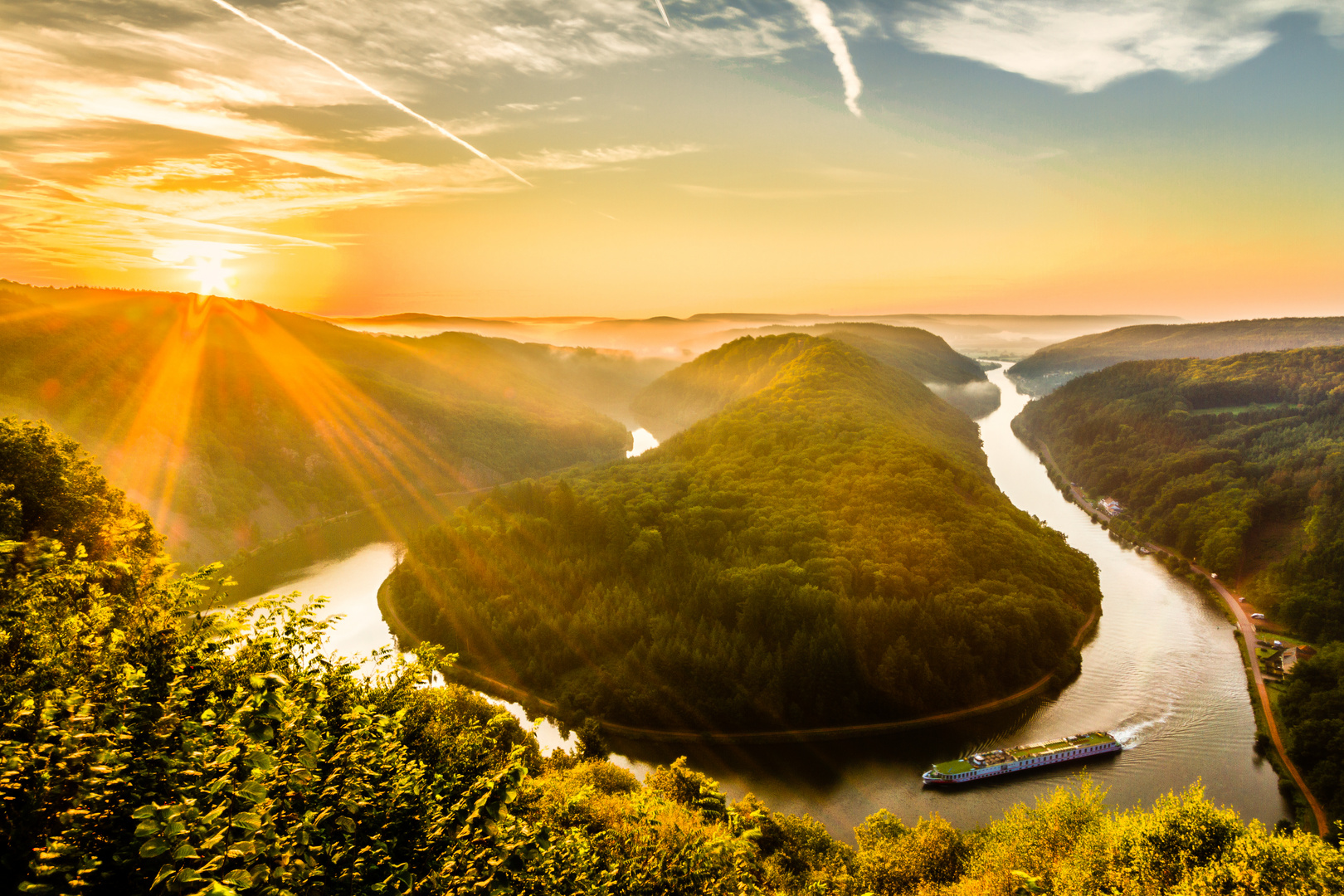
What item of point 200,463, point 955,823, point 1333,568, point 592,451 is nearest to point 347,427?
point 200,463

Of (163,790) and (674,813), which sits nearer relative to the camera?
(163,790)

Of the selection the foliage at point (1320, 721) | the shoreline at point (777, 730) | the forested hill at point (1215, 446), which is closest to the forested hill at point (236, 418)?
the shoreline at point (777, 730)

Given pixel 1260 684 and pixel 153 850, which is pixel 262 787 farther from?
pixel 1260 684

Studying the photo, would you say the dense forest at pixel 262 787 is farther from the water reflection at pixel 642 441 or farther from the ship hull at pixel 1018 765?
the water reflection at pixel 642 441

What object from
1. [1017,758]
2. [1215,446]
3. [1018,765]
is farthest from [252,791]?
[1215,446]

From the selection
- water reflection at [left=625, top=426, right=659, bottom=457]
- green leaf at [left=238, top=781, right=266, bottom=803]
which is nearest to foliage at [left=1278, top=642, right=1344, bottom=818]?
green leaf at [left=238, top=781, right=266, bottom=803]

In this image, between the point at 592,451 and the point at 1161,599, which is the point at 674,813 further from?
the point at 592,451
